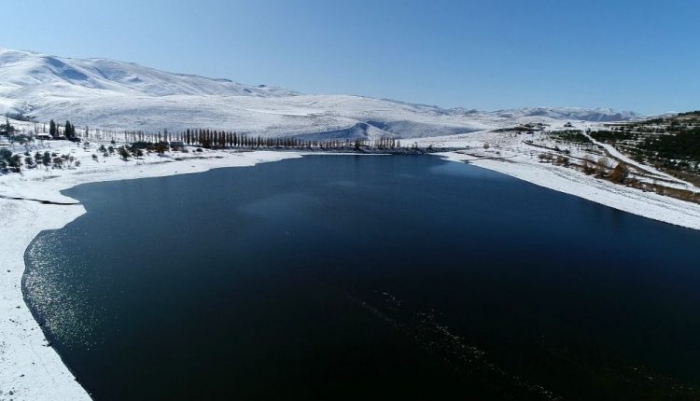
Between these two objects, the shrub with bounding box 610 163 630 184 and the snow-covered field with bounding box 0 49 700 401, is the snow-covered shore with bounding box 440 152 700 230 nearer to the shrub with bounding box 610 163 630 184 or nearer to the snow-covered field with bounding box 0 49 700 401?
the snow-covered field with bounding box 0 49 700 401

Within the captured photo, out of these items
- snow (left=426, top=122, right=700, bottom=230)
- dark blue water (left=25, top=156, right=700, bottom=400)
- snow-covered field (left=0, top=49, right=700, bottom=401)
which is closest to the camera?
dark blue water (left=25, top=156, right=700, bottom=400)

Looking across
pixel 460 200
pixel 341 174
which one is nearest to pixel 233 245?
pixel 460 200

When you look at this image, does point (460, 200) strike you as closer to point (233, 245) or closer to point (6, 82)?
point (233, 245)

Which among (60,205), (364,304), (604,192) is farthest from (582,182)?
(60,205)

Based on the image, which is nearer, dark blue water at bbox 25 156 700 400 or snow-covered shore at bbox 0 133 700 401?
snow-covered shore at bbox 0 133 700 401

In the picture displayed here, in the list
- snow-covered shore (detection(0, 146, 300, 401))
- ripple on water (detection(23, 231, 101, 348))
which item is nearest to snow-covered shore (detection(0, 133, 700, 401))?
snow-covered shore (detection(0, 146, 300, 401))
